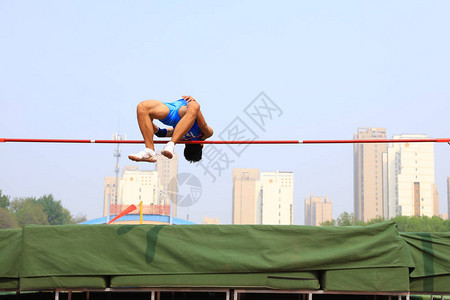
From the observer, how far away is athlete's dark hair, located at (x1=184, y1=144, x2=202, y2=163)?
598cm

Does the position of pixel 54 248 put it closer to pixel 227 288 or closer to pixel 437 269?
pixel 227 288

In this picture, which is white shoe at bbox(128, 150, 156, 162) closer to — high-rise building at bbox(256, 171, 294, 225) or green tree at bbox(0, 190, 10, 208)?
green tree at bbox(0, 190, 10, 208)

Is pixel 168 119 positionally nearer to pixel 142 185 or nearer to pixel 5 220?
pixel 5 220

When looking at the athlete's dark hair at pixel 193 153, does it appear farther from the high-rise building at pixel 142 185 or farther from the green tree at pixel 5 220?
the high-rise building at pixel 142 185

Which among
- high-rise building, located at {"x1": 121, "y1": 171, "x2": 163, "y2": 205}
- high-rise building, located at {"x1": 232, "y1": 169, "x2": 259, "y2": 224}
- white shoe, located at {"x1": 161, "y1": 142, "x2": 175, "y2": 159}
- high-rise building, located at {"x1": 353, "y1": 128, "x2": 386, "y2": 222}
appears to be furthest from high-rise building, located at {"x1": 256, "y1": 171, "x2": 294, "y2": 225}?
white shoe, located at {"x1": 161, "y1": 142, "x2": 175, "y2": 159}

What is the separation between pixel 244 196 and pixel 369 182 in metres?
40.5

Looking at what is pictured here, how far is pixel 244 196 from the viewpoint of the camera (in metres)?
159

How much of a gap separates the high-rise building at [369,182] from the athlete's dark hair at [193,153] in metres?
138

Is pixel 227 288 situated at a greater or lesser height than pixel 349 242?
lesser

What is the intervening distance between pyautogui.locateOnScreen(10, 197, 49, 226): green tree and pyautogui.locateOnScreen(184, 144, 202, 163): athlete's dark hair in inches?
3208

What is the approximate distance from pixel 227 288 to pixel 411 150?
10043cm

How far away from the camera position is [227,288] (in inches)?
197

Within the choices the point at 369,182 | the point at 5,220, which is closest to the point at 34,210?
the point at 5,220

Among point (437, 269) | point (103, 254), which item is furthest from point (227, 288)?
point (437, 269)
